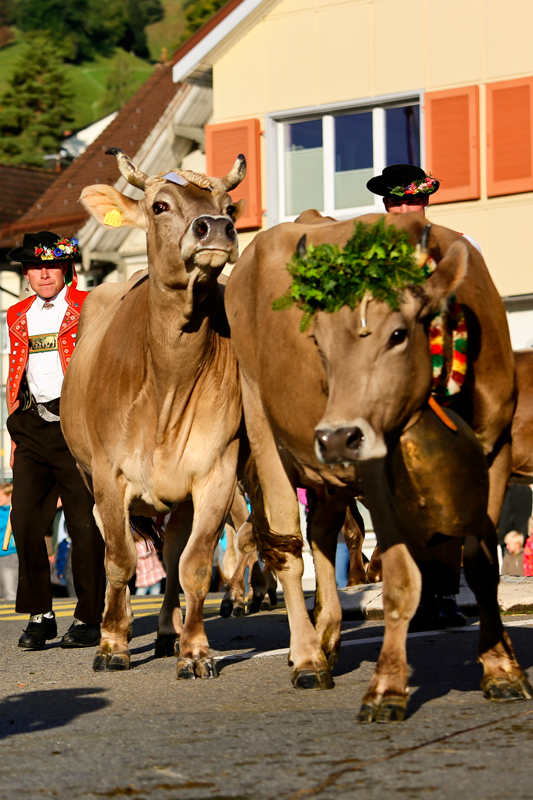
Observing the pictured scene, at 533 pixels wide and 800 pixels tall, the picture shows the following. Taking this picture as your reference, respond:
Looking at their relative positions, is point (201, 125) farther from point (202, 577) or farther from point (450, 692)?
point (450, 692)

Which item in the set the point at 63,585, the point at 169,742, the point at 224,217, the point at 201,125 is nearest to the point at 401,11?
the point at 201,125

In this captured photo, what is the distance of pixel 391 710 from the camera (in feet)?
14.1

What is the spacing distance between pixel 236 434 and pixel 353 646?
4.26 feet

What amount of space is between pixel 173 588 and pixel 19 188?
99.6 ft

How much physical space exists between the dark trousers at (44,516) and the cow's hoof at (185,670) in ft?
6.77

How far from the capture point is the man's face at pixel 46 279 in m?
8.34

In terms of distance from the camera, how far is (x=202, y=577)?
6.26 m

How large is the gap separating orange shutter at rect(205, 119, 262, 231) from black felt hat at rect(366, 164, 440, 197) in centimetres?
1096

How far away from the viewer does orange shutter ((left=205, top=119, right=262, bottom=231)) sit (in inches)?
739

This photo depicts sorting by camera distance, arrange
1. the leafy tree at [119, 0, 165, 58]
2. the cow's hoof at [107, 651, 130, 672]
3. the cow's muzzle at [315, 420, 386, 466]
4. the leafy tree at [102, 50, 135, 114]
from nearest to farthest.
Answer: the cow's muzzle at [315, 420, 386, 466]
the cow's hoof at [107, 651, 130, 672]
the leafy tree at [102, 50, 135, 114]
the leafy tree at [119, 0, 165, 58]

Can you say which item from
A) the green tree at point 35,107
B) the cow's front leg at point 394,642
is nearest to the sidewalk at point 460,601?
the cow's front leg at point 394,642

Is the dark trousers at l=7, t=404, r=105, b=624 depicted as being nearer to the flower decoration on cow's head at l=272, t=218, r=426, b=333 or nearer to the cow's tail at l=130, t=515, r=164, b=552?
the cow's tail at l=130, t=515, r=164, b=552

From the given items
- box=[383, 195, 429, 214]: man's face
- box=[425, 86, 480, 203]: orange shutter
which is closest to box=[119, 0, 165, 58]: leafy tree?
box=[425, 86, 480, 203]: orange shutter

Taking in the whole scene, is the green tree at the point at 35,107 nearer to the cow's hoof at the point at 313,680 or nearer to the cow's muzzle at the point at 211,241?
the cow's muzzle at the point at 211,241
